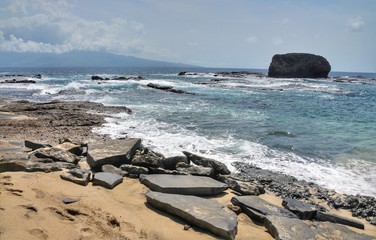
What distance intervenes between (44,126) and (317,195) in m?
11.0

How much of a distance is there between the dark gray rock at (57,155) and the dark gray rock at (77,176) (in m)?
1.21

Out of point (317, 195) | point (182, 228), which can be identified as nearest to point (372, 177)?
point (317, 195)

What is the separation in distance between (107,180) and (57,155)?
210 centimetres

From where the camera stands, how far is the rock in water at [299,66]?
80150 millimetres

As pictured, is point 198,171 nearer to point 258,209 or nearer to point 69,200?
point 258,209

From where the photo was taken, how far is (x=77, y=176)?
623 centimetres

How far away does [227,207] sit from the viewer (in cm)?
552

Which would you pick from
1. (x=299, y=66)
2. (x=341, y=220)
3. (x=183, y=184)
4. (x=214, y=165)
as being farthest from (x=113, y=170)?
(x=299, y=66)

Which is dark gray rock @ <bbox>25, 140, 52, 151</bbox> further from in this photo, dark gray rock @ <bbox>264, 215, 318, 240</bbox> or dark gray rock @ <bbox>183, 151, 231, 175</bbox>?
dark gray rock @ <bbox>264, 215, 318, 240</bbox>

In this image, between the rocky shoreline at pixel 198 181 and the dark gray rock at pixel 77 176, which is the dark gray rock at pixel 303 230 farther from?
the dark gray rock at pixel 77 176

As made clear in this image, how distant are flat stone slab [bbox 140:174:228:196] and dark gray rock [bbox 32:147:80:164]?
6.46 feet

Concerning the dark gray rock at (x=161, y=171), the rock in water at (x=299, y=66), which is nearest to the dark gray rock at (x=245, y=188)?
the dark gray rock at (x=161, y=171)

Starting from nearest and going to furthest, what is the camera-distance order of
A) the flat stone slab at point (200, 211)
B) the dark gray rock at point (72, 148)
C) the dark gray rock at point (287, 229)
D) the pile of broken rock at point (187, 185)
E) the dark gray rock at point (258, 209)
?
the flat stone slab at point (200, 211), the dark gray rock at point (287, 229), the pile of broken rock at point (187, 185), the dark gray rock at point (258, 209), the dark gray rock at point (72, 148)

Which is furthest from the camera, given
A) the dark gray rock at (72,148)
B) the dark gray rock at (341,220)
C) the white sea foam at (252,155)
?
the dark gray rock at (72,148)
